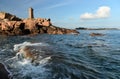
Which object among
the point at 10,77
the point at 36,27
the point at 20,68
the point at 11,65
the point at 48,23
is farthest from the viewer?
the point at 48,23

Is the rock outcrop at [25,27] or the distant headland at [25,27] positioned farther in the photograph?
the distant headland at [25,27]

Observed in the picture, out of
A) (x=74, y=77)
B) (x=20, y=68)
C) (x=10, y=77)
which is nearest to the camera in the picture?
(x=10, y=77)

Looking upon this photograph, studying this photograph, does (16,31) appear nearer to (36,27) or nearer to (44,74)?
(36,27)

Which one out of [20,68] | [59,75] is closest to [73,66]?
[59,75]

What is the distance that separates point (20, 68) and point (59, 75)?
3.31 metres

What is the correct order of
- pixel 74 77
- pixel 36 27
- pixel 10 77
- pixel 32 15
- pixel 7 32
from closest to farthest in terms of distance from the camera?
pixel 10 77 → pixel 74 77 → pixel 7 32 → pixel 36 27 → pixel 32 15

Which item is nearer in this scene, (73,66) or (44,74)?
(44,74)

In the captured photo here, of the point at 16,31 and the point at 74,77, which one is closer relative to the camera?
the point at 74,77

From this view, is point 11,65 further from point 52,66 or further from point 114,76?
point 114,76

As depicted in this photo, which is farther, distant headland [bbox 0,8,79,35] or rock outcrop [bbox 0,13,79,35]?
distant headland [bbox 0,8,79,35]

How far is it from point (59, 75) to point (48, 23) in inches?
2829

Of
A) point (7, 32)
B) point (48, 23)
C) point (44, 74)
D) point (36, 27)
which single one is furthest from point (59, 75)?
point (48, 23)

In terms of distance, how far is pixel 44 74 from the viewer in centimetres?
1288

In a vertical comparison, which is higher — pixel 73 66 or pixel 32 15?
pixel 32 15
